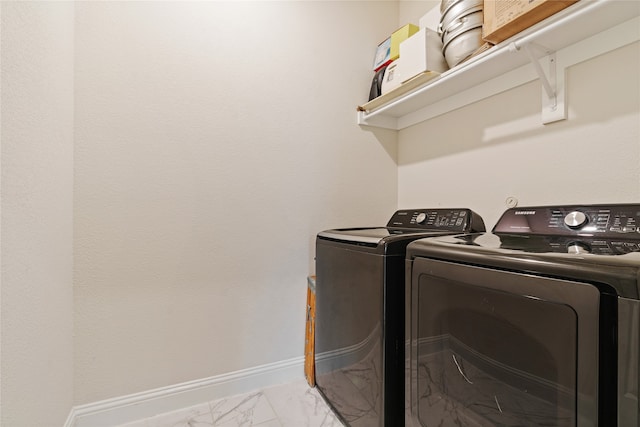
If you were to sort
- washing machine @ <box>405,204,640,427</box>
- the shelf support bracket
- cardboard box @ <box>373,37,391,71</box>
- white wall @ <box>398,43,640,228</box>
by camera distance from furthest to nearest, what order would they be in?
cardboard box @ <box>373,37,391,71</box>
the shelf support bracket
white wall @ <box>398,43,640,228</box>
washing machine @ <box>405,204,640,427</box>

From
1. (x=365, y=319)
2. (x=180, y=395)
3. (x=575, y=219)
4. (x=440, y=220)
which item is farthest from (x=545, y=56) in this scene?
(x=180, y=395)

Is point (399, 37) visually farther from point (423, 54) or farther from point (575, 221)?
point (575, 221)

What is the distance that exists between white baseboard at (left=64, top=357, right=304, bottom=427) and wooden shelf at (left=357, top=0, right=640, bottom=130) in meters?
1.65

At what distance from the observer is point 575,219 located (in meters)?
1.02

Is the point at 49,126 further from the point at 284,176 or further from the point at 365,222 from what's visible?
the point at 365,222

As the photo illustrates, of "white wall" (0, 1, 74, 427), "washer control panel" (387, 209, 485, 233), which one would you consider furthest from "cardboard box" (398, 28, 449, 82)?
"white wall" (0, 1, 74, 427)

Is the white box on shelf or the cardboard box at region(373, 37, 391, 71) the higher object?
the white box on shelf

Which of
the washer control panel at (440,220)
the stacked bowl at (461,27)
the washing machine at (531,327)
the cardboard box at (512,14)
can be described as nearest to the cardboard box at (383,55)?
the stacked bowl at (461,27)

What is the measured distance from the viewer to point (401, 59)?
5.15 feet

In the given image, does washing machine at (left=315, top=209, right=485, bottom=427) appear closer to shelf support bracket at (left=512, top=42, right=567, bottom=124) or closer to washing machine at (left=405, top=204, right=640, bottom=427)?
washing machine at (left=405, top=204, right=640, bottom=427)

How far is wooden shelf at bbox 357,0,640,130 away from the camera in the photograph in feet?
3.18

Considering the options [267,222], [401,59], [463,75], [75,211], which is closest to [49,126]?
[75,211]

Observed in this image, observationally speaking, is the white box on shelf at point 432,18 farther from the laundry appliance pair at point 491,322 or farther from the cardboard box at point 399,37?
the laundry appliance pair at point 491,322

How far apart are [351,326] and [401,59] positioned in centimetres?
137
